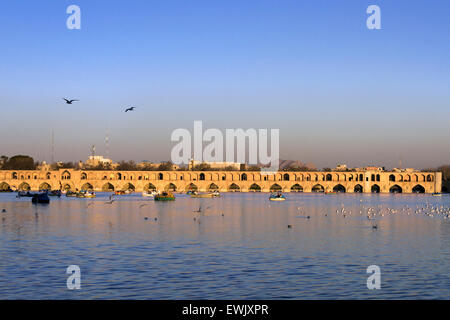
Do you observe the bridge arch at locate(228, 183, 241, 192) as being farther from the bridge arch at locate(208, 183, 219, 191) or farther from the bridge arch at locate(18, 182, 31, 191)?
the bridge arch at locate(18, 182, 31, 191)

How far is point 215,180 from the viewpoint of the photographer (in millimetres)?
192125

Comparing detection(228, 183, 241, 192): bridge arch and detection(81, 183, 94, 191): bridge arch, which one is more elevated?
detection(81, 183, 94, 191): bridge arch

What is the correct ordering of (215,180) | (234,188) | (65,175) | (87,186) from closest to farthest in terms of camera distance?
(65,175)
(87,186)
(215,180)
(234,188)

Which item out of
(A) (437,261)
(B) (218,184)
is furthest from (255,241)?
(B) (218,184)

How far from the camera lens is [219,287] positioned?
69.1 feet

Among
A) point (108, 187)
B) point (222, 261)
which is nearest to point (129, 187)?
point (108, 187)

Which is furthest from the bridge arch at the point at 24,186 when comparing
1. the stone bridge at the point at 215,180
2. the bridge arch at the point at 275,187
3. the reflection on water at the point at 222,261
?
the reflection on water at the point at 222,261

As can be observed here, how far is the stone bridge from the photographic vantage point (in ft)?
600

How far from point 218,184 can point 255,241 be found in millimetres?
154917

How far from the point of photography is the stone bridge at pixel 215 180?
600 feet

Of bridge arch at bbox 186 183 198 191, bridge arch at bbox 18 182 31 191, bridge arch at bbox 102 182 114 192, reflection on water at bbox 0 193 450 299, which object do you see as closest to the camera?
reflection on water at bbox 0 193 450 299

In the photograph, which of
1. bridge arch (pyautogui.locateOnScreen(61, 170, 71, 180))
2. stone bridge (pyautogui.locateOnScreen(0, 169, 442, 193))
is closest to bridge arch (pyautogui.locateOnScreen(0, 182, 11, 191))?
stone bridge (pyautogui.locateOnScreen(0, 169, 442, 193))

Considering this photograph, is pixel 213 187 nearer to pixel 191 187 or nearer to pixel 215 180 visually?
pixel 215 180
